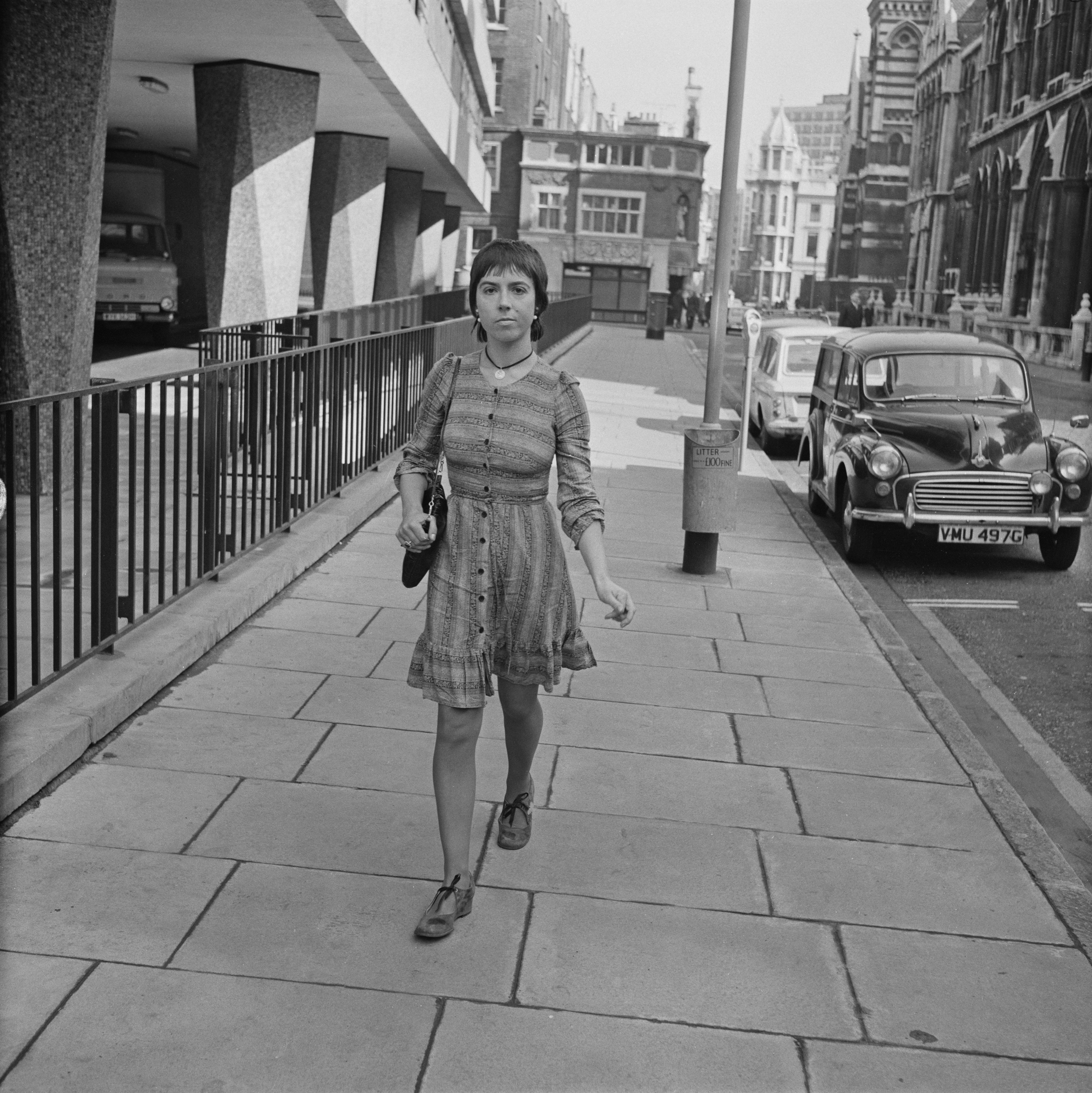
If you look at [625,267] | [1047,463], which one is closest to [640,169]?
[625,267]

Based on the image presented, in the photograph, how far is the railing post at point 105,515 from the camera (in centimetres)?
518

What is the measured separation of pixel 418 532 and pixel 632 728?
2.20 meters

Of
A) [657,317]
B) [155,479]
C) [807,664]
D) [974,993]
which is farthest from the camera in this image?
[657,317]

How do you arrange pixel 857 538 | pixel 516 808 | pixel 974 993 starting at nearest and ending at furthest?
pixel 974 993 < pixel 516 808 < pixel 857 538

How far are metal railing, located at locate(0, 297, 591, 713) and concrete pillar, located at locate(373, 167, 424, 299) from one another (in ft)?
65.1

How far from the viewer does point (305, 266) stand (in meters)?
43.6

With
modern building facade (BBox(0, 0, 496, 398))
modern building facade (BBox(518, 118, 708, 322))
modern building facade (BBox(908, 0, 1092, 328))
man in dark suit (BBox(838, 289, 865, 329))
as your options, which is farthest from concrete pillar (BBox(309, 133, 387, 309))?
modern building facade (BBox(518, 118, 708, 322))

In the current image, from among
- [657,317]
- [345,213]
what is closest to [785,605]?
[345,213]

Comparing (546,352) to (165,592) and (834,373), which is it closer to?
(834,373)

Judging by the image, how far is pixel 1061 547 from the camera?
1023 centimetres

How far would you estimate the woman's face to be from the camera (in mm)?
3770

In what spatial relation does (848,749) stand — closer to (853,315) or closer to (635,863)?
(635,863)

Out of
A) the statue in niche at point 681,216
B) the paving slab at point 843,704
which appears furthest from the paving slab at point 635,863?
the statue in niche at point 681,216

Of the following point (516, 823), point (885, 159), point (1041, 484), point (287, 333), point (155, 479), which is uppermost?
point (885, 159)
